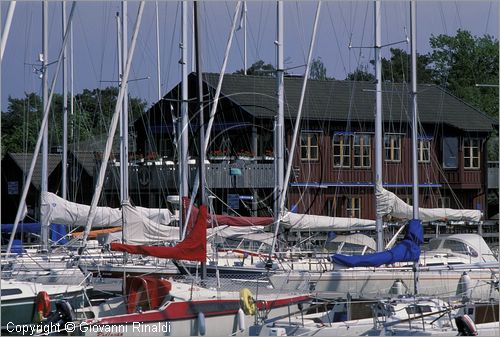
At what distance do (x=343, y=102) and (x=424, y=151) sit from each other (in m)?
4.30

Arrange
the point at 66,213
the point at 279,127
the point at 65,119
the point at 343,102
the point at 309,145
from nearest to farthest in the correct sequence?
the point at 279,127
the point at 66,213
the point at 65,119
the point at 309,145
the point at 343,102

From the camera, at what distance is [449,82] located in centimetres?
6612

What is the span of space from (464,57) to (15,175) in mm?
28607

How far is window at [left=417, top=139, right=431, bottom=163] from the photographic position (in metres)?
45.7

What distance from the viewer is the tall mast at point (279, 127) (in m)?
27.8

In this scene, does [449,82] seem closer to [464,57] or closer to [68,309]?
[464,57]

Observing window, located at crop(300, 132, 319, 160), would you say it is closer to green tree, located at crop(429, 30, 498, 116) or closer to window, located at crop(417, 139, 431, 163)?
window, located at crop(417, 139, 431, 163)

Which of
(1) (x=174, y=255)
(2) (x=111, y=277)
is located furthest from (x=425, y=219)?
(1) (x=174, y=255)

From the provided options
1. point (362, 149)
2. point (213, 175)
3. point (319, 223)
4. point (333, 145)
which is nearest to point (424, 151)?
point (362, 149)

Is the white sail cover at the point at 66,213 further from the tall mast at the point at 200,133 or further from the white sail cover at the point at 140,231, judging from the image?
the tall mast at the point at 200,133

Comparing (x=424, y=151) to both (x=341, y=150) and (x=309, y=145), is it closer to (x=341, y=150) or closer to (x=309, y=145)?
(x=341, y=150)

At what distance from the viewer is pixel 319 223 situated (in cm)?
2962

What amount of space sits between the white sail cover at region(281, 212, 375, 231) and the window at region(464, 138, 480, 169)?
65.1 feet

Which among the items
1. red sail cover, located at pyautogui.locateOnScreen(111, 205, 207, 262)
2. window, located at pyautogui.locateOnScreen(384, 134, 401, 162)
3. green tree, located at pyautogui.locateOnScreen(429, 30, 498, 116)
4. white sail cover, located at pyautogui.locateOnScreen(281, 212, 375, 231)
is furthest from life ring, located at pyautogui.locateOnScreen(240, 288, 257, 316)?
green tree, located at pyautogui.locateOnScreen(429, 30, 498, 116)
